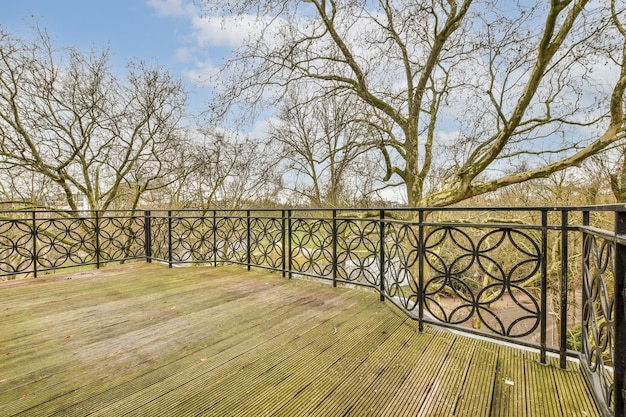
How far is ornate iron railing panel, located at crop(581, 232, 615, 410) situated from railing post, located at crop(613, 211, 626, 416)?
40mm

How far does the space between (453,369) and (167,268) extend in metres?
4.62

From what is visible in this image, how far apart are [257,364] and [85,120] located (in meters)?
8.77

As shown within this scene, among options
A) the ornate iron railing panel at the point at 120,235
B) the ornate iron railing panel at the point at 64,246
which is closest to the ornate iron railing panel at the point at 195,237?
the ornate iron railing panel at the point at 120,235

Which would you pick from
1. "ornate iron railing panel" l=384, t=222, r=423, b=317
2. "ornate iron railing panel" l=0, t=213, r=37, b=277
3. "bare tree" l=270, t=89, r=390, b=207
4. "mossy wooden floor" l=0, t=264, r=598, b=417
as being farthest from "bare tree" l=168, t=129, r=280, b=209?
"mossy wooden floor" l=0, t=264, r=598, b=417

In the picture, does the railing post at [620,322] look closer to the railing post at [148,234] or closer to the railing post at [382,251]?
the railing post at [382,251]

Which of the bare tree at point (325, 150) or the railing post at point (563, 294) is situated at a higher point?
the bare tree at point (325, 150)

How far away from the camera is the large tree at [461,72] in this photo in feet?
18.1

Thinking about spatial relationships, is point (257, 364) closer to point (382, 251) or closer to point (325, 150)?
point (382, 251)

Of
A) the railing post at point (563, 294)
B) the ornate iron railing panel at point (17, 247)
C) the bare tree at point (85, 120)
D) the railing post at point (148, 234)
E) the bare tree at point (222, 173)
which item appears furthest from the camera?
the bare tree at point (222, 173)

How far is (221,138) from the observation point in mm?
10156

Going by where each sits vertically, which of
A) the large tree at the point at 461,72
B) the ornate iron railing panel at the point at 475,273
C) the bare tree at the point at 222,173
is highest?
the large tree at the point at 461,72

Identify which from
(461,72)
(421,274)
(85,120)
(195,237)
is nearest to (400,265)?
(421,274)

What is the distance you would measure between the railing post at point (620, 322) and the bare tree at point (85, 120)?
956cm

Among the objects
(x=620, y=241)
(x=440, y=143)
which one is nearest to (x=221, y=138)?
(x=440, y=143)
